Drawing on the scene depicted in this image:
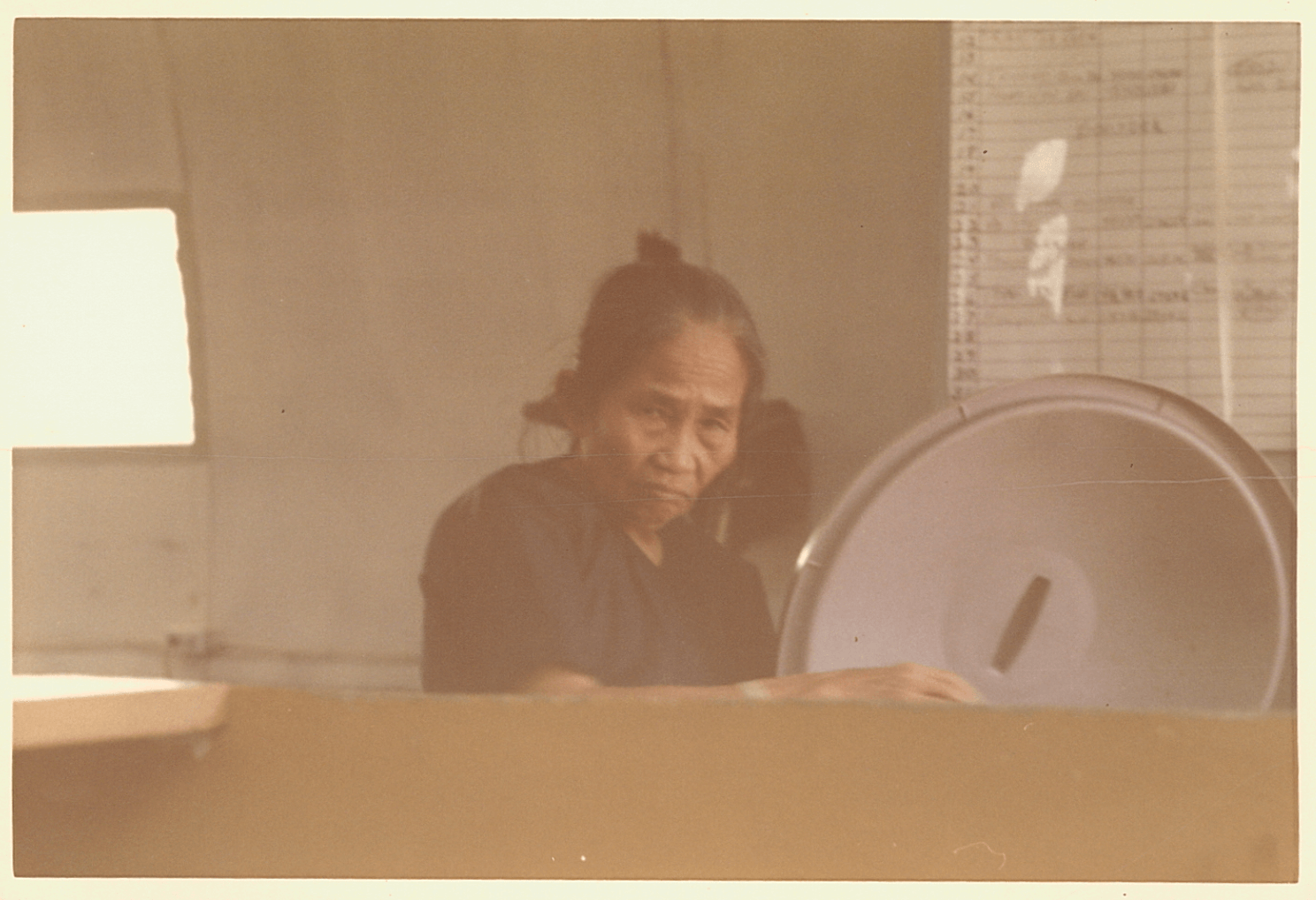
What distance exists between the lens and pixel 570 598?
761 mm

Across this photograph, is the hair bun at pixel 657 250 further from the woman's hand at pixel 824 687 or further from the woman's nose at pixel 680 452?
the woman's hand at pixel 824 687

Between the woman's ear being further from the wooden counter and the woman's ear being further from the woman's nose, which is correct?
the wooden counter

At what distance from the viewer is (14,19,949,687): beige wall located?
2.48ft

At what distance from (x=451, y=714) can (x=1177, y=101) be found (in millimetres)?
797

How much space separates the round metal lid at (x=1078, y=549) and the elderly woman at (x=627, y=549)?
4 centimetres

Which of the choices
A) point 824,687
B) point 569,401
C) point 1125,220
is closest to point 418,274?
point 569,401

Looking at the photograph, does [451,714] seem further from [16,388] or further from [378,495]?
[16,388]

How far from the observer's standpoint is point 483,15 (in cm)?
77

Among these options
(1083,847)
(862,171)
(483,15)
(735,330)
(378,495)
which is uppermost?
(483,15)

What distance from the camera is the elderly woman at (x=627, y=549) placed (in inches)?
29.8

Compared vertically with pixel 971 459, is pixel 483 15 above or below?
above

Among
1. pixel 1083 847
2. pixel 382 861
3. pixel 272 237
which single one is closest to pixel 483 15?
pixel 272 237

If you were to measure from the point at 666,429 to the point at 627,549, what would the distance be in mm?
106

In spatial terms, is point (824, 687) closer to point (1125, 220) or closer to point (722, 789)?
point (722, 789)
